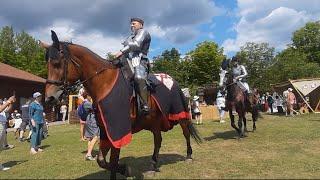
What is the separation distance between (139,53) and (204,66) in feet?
204

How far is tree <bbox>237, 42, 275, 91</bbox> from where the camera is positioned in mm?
71812

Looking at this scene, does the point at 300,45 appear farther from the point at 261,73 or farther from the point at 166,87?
the point at 166,87

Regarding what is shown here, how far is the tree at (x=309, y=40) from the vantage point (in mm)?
84188

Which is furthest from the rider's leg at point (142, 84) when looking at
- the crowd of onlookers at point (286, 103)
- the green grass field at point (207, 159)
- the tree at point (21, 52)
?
the tree at point (21, 52)

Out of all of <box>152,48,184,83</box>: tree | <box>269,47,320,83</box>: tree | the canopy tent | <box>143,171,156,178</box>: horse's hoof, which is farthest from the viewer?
<box>152,48,184,83</box>: tree

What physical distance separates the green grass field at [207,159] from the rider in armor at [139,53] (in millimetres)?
1837

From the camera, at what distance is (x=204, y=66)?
70.3 m

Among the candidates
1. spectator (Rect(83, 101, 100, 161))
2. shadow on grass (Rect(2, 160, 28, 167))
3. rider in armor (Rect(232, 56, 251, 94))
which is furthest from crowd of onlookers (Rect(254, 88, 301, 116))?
shadow on grass (Rect(2, 160, 28, 167))


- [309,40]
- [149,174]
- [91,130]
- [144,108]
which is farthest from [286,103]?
[309,40]

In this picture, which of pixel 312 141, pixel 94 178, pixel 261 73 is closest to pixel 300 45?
pixel 261 73

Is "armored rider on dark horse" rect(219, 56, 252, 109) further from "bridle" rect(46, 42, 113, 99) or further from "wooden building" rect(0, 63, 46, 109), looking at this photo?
"wooden building" rect(0, 63, 46, 109)

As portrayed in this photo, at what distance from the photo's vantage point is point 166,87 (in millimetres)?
9586

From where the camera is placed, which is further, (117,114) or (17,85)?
(17,85)

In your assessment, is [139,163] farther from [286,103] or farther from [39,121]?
[286,103]
